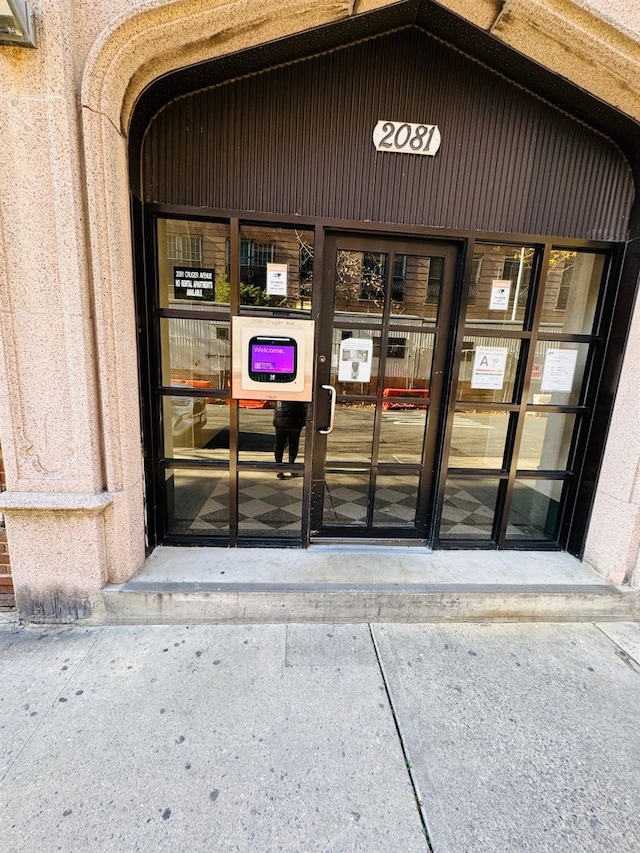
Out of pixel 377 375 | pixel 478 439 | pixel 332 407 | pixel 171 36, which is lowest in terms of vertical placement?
pixel 478 439

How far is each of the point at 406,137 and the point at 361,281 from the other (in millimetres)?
966

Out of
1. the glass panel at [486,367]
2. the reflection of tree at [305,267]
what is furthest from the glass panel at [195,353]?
the glass panel at [486,367]

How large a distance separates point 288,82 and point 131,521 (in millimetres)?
3117

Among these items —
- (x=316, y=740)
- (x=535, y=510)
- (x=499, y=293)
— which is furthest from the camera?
(x=535, y=510)

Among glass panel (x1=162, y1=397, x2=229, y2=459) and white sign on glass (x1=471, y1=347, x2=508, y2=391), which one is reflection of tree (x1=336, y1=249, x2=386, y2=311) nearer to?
white sign on glass (x1=471, y1=347, x2=508, y2=391)

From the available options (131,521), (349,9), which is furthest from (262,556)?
(349,9)

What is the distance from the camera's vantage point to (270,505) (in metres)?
3.68

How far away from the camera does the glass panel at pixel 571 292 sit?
2.99 m

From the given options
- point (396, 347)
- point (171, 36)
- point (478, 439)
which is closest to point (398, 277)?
point (396, 347)

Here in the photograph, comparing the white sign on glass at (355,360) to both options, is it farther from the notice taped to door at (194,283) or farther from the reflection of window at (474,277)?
the notice taped to door at (194,283)

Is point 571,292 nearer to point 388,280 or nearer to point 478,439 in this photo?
point 478,439

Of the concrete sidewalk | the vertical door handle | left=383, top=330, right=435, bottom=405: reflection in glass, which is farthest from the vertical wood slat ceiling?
the concrete sidewalk

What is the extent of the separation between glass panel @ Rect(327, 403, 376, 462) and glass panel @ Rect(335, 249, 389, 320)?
0.78 meters

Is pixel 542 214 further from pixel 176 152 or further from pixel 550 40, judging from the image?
pixel 176 152
